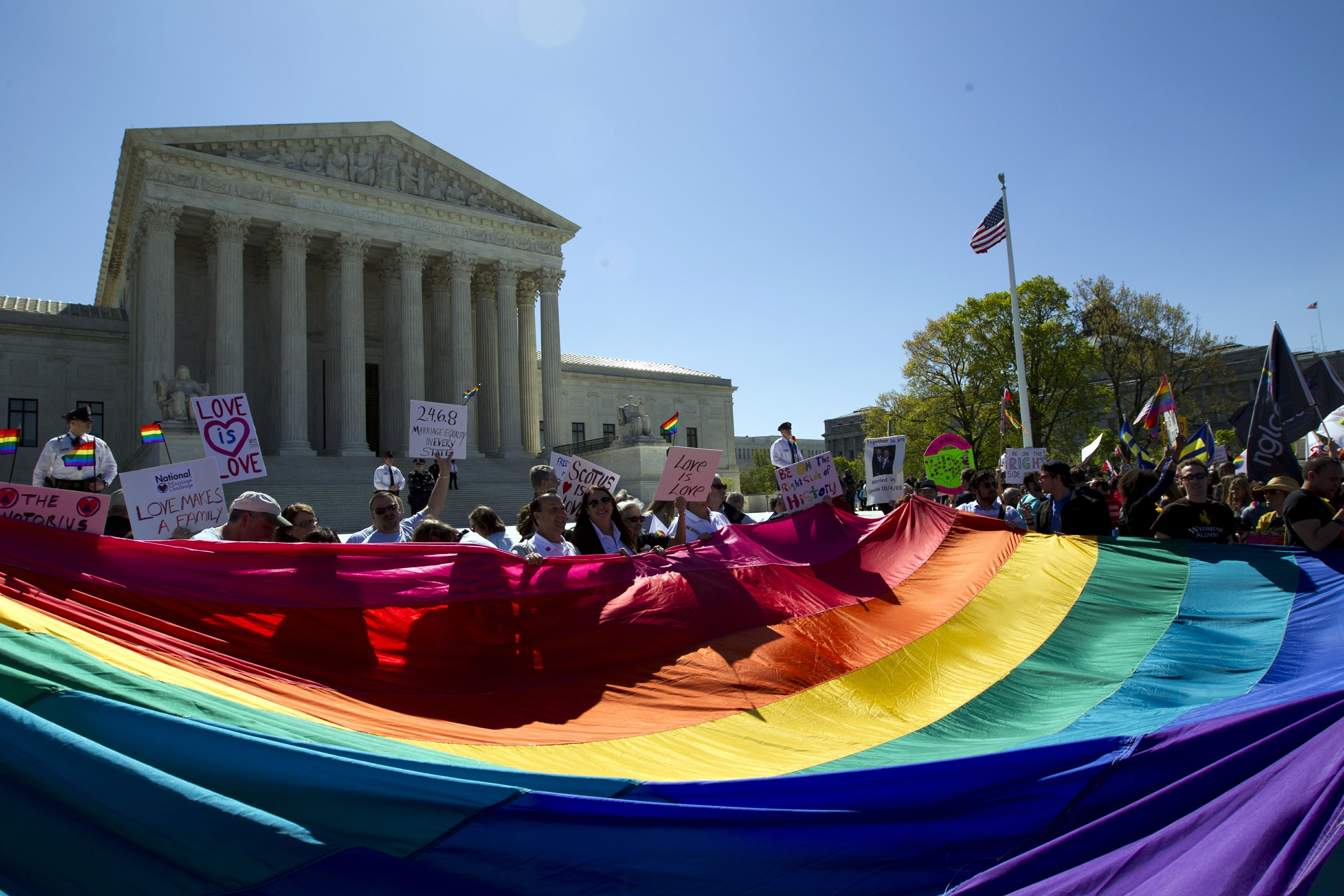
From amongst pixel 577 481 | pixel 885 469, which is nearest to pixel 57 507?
pixel 577 481

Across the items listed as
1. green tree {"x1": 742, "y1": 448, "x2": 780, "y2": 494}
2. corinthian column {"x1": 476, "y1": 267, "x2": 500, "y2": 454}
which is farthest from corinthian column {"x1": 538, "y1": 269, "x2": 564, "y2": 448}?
green tree {"x1": 742, "y1": 448, "x2": 780, "y2": 494}

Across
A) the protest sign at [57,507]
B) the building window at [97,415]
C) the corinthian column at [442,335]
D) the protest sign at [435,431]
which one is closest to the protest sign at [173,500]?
the protest sign at [57,507]

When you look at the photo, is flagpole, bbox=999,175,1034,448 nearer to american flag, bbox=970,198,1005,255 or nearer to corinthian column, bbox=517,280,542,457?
american flag, bbox=970,198,1005,255

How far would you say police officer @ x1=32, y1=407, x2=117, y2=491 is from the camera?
8.63 meters

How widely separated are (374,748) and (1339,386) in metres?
13.3

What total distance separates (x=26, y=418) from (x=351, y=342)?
1418cm

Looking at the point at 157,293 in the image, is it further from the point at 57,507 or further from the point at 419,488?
the point at 57,507

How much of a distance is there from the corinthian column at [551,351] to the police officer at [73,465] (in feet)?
97.4

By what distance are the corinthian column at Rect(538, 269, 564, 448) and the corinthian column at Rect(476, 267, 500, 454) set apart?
221cm

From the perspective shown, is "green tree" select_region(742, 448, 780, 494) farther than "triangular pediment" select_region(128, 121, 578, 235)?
Yes

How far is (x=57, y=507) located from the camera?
4.95m

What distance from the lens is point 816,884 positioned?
2457mm

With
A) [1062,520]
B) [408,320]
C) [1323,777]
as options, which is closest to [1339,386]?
[1062,520]

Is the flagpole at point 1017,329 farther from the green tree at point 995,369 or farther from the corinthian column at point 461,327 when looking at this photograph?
the corinthian column at point 461,327
